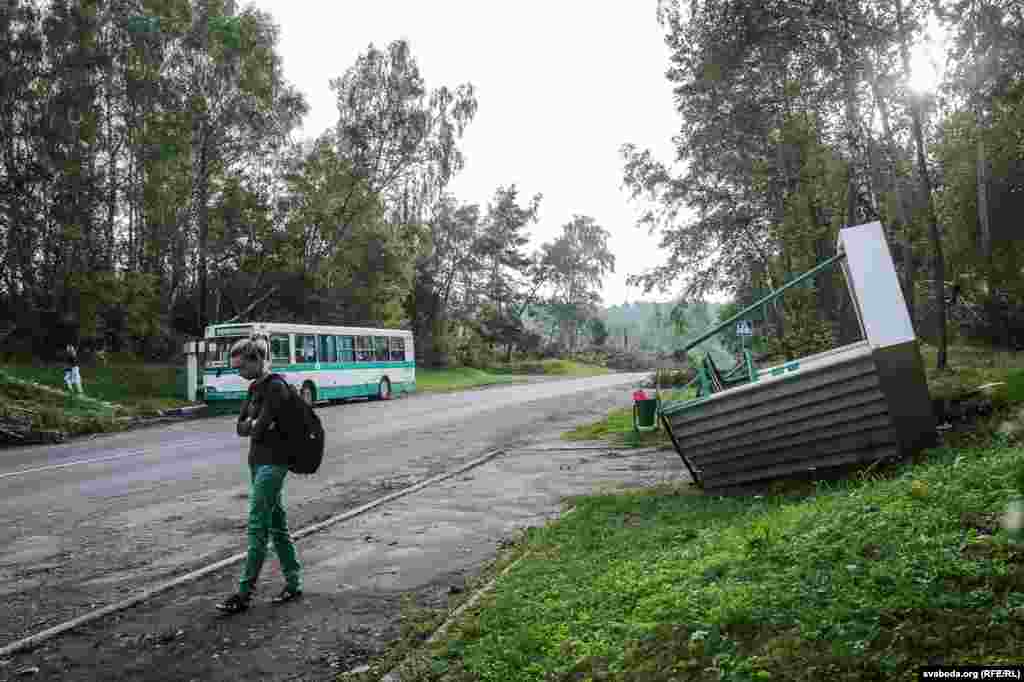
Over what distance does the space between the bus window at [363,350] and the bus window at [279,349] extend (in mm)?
4510

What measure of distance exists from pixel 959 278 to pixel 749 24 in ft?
47.1

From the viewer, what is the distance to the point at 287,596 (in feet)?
17.6

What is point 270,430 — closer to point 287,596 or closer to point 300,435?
point 300,435

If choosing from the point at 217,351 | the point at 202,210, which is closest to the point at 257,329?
the point at 217,351

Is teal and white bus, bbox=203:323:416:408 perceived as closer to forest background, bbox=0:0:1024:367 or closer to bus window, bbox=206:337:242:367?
bus window, bbox=206:337:242:367

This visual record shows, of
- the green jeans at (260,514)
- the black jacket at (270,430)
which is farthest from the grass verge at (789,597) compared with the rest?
the black jacket at (270,430)

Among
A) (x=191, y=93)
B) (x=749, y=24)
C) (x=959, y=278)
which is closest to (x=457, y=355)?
(x=191, y=93)

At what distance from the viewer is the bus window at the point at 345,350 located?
88.4 ft

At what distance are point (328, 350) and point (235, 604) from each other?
21.5 metres

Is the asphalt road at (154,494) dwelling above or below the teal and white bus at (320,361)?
below

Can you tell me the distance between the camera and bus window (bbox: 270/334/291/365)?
75.8ft

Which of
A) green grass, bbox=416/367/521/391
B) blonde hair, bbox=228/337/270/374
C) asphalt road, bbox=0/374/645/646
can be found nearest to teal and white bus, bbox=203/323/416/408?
asphalt road, bbox=0/374/645/646

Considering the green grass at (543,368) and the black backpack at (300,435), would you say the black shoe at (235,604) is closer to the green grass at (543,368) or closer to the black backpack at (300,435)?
the black backpack at (300,435)

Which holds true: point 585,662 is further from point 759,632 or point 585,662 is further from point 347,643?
point 347,643
